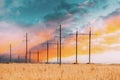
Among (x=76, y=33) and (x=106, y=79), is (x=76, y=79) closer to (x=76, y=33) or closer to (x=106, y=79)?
(x=106, y=79)

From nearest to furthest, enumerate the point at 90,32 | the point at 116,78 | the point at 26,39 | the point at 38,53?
the point at 116,78 < the point at 90,32 < the point at 26,39 < the point at 38,53

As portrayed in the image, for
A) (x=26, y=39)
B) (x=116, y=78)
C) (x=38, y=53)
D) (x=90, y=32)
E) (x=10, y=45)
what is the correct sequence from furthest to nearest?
(x=38, y=53), (x=10, y=45), (x=26, y=39), (x=90, y=32), (x=116, y=78)

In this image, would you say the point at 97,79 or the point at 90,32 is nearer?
the point at 97,79

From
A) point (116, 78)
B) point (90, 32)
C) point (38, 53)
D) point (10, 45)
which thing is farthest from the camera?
point (38, 53)

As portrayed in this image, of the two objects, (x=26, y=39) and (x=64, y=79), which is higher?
(x=26, y=39)

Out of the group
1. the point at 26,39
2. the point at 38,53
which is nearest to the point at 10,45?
the point at 38,53

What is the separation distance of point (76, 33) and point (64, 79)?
6240 centimetres

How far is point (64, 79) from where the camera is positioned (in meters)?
17.9

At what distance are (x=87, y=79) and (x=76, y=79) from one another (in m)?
1.26

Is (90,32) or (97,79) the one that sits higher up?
(90,32)

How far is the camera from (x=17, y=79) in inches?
709

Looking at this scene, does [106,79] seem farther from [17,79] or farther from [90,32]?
[90,32]

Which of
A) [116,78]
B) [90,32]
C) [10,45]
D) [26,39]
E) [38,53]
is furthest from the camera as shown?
[38,53]

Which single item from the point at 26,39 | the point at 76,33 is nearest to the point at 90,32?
the point at 76,33
